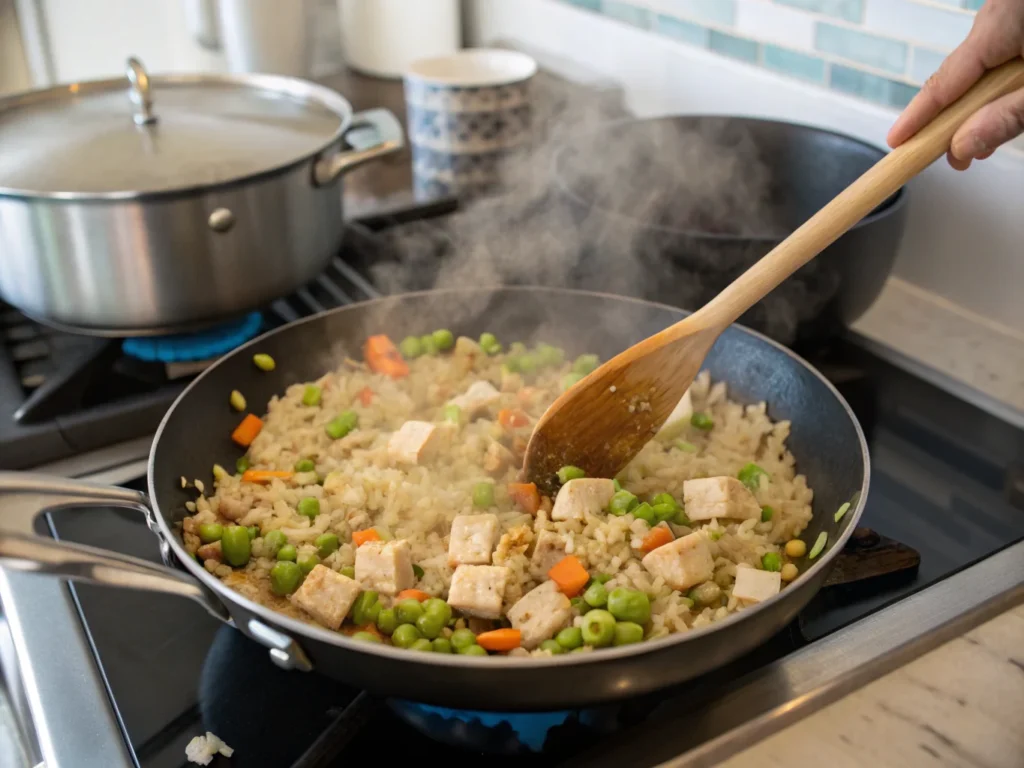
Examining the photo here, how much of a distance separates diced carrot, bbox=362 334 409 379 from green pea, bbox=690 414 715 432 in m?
0.48

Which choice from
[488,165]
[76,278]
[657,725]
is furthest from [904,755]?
[488,165]

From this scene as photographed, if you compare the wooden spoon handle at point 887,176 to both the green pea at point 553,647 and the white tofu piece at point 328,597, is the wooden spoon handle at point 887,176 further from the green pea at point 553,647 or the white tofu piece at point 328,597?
the white tofu piece at point 328,597

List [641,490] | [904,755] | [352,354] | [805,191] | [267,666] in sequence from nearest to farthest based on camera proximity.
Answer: [904,755], [267,666], [641,490], [352,354], [805,191]

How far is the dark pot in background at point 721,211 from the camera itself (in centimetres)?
150

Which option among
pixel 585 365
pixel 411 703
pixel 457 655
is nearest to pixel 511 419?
pixel 585 365

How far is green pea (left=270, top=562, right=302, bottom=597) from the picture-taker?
1189 mm

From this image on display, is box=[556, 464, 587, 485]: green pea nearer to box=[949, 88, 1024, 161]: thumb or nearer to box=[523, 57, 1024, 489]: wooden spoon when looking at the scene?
box=[523, 57, 1024, 489]: wooden spoon

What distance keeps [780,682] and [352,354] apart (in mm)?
888

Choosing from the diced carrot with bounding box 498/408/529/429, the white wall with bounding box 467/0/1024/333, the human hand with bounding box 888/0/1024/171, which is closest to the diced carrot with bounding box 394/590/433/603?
the diced carrot with bounding box 498/408/529/429

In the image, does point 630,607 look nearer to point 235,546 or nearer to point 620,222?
point 235,546

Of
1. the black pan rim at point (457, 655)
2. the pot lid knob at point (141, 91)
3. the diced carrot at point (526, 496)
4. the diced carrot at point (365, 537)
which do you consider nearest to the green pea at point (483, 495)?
the diced carrot at point (526, 496)

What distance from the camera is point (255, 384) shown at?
151 centimetres

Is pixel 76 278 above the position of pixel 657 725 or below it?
above

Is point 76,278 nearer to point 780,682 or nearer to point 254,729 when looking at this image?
point 254,729
